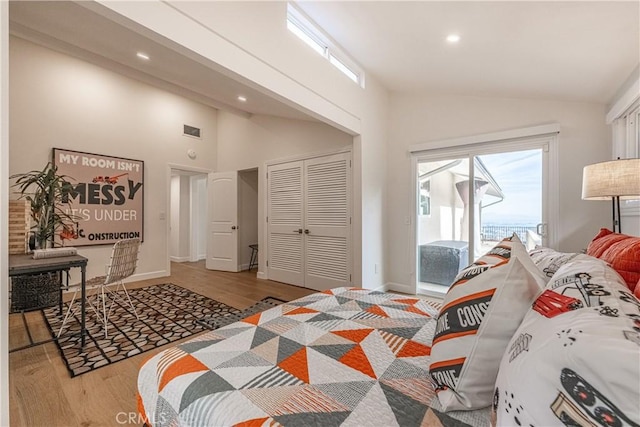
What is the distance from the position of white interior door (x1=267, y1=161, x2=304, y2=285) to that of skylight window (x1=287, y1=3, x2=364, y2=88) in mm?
1544

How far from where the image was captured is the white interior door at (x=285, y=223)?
4.39 m

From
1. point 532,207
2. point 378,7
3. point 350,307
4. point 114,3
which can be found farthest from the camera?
point 532,207

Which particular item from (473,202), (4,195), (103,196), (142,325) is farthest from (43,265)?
(473,202)

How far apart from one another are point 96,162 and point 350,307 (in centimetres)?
475

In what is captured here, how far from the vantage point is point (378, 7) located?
223 cm

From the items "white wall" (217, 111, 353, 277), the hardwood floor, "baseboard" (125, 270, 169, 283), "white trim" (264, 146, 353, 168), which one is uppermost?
"white wall" (217, 111, 353, 277)

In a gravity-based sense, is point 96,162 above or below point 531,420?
above

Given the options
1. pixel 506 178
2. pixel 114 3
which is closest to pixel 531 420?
pixel 114 3

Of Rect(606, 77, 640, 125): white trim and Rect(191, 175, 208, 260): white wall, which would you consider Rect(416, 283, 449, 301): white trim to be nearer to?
Rect(606, 77, 640, 125): white trim

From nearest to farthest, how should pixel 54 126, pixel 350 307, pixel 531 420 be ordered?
pixel 531 420 → pixel 350 307 → pixel 54 126

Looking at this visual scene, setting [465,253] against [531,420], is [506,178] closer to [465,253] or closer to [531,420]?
[465,253]

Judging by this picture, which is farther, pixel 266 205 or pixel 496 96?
pixel 266 205

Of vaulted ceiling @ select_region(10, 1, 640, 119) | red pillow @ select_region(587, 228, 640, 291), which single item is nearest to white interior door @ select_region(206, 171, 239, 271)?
vaulted ceiling @ select_region(10, 1, 640, 119)

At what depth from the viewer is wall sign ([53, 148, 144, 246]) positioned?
394 cm
